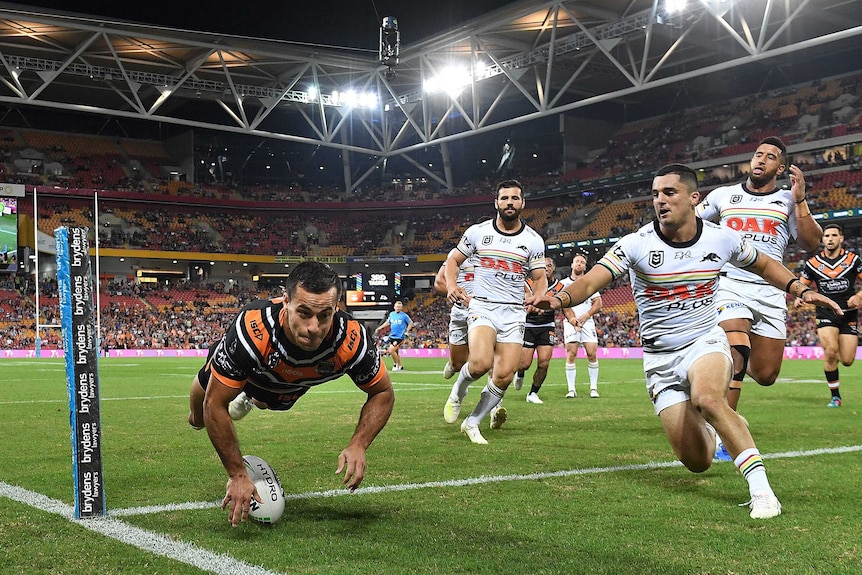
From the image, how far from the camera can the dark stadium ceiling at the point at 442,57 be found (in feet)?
107

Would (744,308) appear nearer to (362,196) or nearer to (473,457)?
(473,457)

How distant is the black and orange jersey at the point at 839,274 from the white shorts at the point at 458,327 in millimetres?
5326

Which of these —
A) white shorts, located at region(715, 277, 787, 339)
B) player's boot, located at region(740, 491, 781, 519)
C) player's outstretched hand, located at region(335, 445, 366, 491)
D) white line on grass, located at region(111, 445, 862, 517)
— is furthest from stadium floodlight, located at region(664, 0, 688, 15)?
player's outstretched hand, located at region(335, 445, 366, 491)

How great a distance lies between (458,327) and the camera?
10.5m

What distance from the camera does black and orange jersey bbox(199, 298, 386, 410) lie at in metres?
4.32

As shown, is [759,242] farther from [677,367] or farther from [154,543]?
[154,543]

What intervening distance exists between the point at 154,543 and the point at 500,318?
523 cm

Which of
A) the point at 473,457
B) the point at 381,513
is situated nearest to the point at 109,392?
the point at 473,457

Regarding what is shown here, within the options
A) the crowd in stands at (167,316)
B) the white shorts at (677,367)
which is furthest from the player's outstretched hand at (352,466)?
the crowd in stands at (167,316)

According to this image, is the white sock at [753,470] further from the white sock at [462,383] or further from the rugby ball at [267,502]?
the white sock at [462,383]

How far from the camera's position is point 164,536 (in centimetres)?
414

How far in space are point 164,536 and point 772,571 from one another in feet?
9.44

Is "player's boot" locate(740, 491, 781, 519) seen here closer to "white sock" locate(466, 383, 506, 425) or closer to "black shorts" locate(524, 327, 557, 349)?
"white sock" locate(466, 383, 506, 425)

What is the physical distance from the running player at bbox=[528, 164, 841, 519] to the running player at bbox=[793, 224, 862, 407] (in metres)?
7.10
